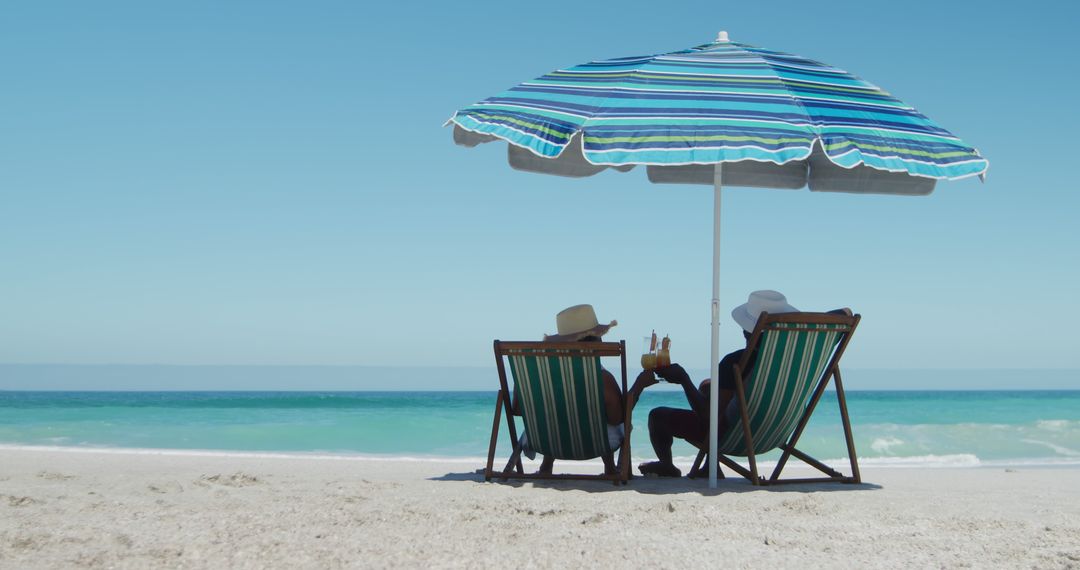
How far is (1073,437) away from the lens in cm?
1345

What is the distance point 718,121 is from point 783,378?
1.26 metres

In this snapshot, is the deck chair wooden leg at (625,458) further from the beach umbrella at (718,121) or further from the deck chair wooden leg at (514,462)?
the deck chair wooden leg at (514,462)

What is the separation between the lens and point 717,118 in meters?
3.71

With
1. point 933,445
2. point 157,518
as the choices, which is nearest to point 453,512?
point 157,518

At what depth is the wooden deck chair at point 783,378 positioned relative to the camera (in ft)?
13.4

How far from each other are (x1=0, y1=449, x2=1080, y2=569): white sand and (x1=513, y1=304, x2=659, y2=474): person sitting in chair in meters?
0.31

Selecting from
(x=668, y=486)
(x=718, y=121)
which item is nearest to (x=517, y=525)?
(x=668, y=486)

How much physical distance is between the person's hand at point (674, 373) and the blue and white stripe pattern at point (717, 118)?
1135 mm

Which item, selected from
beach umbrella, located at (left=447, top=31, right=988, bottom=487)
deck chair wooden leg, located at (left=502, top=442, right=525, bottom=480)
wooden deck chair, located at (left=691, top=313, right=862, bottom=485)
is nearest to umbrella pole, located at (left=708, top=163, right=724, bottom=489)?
beach umbrella, located at (left=447, top=31, right=988, bottom=487)

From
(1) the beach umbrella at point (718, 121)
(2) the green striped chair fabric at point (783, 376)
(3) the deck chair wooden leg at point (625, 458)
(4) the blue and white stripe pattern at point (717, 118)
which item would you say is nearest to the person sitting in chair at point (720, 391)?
(2) the green striped chair fabric at point (783, 376)

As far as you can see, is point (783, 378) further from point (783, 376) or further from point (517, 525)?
point (517, 525)

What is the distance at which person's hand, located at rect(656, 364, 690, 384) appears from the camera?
4.32m

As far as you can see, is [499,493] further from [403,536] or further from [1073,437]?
[1073,437]

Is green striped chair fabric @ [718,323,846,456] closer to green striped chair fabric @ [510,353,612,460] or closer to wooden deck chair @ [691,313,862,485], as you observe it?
wooden deck chair @ [691,313,862,485]
